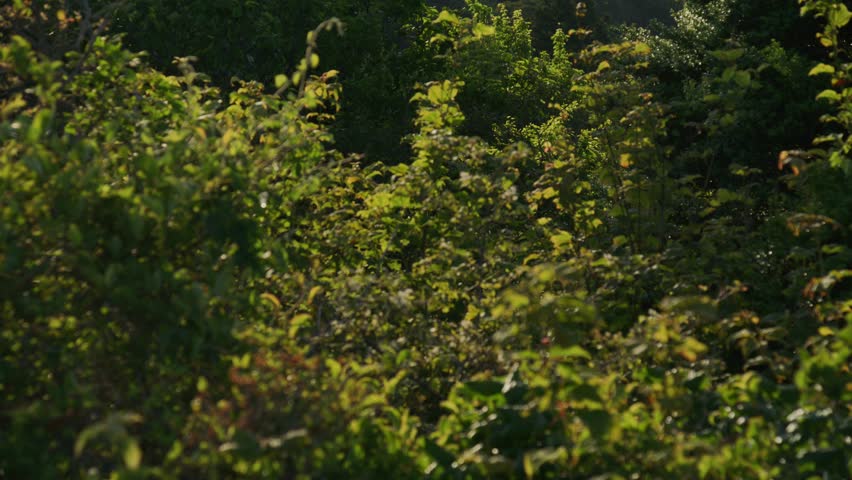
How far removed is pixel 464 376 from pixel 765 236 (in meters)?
3.12

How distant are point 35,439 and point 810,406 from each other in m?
2.89

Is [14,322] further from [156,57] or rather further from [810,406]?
[156,57]

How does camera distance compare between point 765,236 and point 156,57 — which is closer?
point 765,236

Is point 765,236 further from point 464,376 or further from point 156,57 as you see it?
point 156,57

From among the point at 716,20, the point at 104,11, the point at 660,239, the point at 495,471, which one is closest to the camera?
the point at 495,471

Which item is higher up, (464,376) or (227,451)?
(227,451)

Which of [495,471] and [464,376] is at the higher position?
[495,471]

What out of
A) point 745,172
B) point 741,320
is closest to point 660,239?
point 745,172

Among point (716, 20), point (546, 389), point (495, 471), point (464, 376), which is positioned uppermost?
point (716, 20)

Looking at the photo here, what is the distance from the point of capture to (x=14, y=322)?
12.4 ft

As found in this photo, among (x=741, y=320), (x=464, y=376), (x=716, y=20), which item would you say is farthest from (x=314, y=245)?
(x=716, y=20)

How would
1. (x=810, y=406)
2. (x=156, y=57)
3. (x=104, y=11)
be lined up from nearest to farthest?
(x=810, y=406) → (x=104, y=11) → (x=156, y=57)

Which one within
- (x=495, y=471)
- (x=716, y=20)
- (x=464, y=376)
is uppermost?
(x=716, y=20)

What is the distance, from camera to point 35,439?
340 cm
